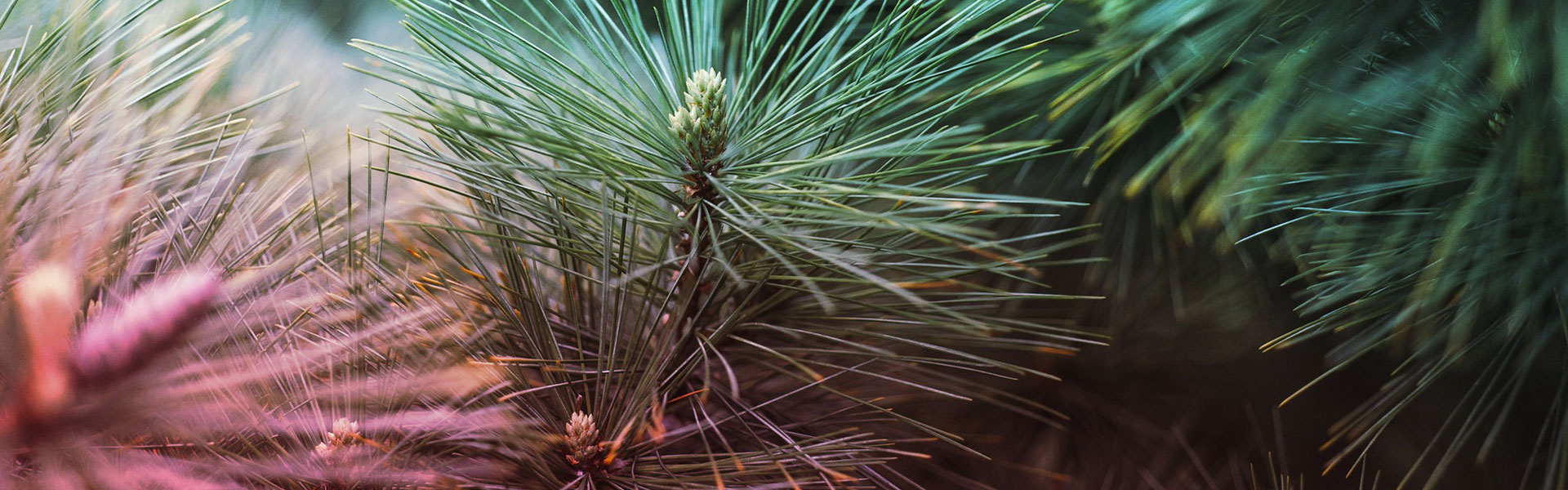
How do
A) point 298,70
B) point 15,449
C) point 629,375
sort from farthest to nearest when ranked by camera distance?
point 298,70 < point 629,375 < point 15,449

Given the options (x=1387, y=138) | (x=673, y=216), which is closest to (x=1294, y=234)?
(x=1387, y=138)

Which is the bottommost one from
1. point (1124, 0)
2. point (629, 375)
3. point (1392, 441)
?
point (1392, 441)

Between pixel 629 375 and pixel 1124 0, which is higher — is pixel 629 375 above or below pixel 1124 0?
below

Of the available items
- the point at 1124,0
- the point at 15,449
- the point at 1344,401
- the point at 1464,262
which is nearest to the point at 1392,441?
the point at 1344,401

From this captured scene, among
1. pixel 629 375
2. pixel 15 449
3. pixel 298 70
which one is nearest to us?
pixel 15 449

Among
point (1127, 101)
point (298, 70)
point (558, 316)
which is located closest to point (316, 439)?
point (558, 316)

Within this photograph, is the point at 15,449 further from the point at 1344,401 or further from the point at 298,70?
the point at 1344,401

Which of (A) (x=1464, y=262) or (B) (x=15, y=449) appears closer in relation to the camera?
(B) (x=15, y=449)

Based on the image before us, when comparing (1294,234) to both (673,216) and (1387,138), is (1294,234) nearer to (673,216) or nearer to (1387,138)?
(1387,138)
